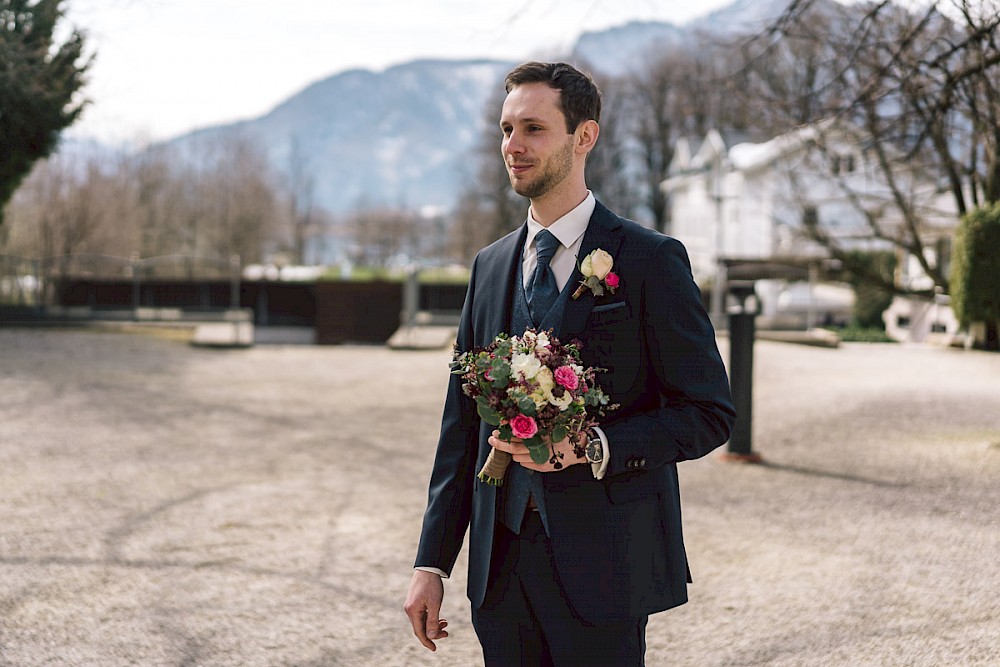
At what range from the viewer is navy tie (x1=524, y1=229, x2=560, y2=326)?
94.7 inches

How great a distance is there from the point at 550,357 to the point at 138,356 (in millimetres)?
16416

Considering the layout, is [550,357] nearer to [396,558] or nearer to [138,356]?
[396,558]

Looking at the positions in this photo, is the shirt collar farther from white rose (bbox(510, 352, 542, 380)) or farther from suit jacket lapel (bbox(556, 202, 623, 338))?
white rose (bbox(510, 352, 542, 380))

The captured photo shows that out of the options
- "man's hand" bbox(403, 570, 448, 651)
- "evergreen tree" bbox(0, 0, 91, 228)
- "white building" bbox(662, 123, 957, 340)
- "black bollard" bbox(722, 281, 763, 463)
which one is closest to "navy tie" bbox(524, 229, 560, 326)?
"man's hand" bbox(403, 570, 448, 651)

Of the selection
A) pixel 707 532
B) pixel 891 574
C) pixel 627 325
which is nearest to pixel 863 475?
pixel 707 532

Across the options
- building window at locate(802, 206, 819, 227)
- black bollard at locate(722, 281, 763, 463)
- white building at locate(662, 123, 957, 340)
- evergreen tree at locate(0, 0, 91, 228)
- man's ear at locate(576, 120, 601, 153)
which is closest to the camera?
man's ear at locate(576, 120, 601, 153)

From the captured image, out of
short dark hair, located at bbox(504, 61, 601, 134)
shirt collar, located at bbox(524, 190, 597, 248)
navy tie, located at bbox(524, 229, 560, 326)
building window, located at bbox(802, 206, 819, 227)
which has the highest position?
building window, located at bbox(802, 206, 819, 227)

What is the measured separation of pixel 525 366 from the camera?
2.18 meters

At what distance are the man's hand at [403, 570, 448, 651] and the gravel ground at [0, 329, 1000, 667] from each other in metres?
2.36

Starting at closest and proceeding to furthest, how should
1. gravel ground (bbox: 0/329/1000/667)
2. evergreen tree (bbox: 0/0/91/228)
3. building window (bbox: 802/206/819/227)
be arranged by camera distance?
gravel ground (bbox: 0/329/1000/667) < evergreen tree (bbox: 0/0/91/228) < building window (bbox: 802/206/819/227)

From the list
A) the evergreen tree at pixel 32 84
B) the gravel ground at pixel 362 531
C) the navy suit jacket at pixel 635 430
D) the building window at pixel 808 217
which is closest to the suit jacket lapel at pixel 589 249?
the navy suit jacket at pixel 635 430

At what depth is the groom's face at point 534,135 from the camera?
7.66ft

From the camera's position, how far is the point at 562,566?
2.30 m

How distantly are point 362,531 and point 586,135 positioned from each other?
5001 mm
